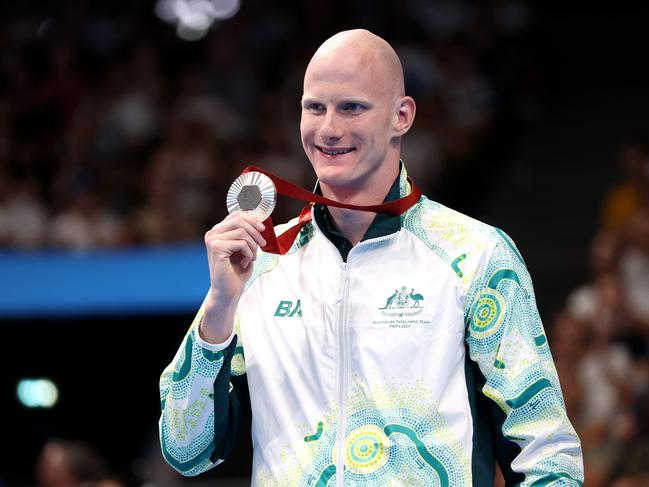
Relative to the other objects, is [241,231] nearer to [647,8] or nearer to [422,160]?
[422,160]

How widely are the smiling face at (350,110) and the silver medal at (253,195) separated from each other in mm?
142

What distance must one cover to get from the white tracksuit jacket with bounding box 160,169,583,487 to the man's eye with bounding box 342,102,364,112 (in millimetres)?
292

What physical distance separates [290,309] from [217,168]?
5.67m

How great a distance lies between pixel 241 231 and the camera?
8.27ft

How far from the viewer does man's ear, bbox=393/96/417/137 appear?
2.73 metres

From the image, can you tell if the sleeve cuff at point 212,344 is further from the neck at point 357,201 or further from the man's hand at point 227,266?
the neck at point 357,201

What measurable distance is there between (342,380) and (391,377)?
4.5 inches

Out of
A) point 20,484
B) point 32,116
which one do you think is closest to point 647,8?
point 32,116

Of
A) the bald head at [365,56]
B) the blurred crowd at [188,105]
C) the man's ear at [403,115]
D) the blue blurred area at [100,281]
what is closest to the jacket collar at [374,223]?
the man's ear at [403,115]

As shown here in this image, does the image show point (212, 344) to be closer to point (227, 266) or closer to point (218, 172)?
point (227, 266)

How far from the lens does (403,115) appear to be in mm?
2742

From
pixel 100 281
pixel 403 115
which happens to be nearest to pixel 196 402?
pixel 403 115

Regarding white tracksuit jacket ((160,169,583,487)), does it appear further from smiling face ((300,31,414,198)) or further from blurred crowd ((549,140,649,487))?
blurred crowd ((549,140,649,487))

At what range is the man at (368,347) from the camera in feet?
8.16
